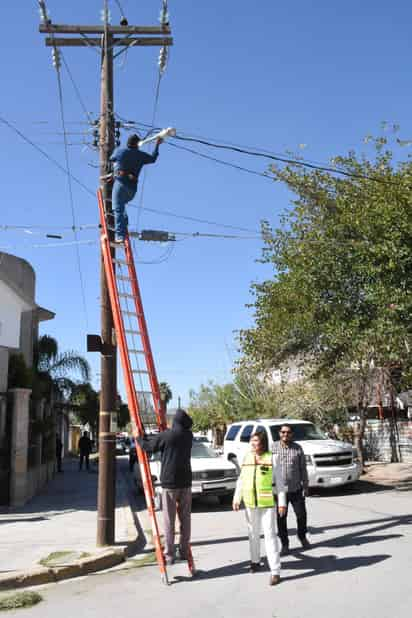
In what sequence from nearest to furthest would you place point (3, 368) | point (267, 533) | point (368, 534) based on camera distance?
point (267, 533), point (368, 534), point (3, 368)

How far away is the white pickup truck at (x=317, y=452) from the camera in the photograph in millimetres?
14898

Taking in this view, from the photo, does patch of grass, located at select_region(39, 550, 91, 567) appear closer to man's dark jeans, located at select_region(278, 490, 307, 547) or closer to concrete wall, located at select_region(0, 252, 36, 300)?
man's dark jeans, located at select_region(278, 490, 307, 547)

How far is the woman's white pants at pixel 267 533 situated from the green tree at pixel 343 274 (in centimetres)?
774

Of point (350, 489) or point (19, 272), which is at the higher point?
point (19, 272)

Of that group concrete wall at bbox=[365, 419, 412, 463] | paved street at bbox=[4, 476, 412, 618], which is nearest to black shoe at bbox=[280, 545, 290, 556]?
paved street at bbox=[4, 476, 412, 618]

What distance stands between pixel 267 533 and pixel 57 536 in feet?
15.1

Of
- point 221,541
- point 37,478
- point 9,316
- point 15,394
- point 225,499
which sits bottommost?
point 225,499

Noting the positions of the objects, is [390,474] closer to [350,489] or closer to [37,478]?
[350,489]

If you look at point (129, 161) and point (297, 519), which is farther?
point (129, 161)

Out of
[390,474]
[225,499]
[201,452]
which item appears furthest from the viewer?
[390,474]

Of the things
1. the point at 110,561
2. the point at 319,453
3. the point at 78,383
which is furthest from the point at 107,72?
the point at 78,383

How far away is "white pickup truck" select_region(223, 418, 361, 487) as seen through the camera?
48.9 feet

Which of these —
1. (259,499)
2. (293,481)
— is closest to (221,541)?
(293,481)

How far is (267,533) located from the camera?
6809mm
